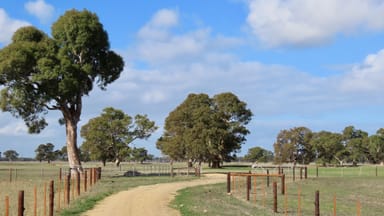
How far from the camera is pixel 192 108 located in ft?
335

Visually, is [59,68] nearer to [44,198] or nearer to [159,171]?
[159,171]

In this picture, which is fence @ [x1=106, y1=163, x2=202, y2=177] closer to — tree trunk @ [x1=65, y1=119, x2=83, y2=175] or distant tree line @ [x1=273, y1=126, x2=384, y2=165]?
tree trunk @ [x1=65, y1=119, x2=83, y2=175]

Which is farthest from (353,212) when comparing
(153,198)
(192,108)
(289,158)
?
(289,158)

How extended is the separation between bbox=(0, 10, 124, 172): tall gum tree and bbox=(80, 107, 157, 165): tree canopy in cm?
5643

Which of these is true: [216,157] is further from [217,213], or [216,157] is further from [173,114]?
[217,213]

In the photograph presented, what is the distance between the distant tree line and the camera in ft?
417

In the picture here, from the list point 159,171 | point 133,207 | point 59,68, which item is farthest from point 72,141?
point 133,207

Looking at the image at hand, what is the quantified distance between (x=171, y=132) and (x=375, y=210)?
3220 inches

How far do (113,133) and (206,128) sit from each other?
26.3 metres

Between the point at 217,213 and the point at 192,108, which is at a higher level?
the point at 192,108

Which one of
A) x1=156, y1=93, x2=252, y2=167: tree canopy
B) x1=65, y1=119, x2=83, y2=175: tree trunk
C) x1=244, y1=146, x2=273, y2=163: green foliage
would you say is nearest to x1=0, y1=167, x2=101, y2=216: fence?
x1=65, y1=119, x2=83, y2=175: tree trunk

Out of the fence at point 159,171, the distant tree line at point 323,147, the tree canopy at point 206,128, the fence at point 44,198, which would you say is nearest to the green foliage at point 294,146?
the distant tree line at point 323,147

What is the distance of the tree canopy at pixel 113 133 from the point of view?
358 ft

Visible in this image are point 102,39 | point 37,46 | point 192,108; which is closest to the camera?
point 37,46
